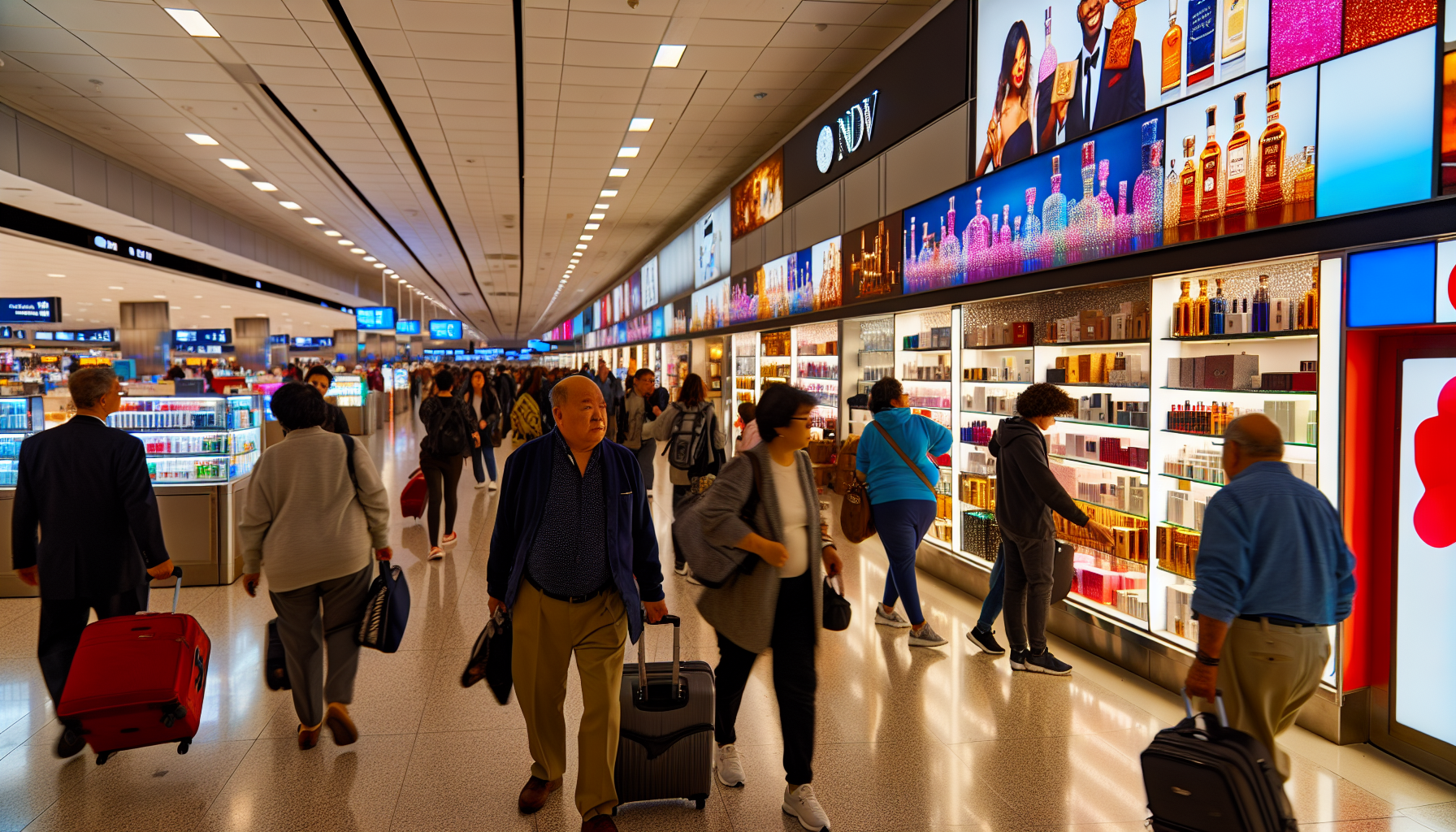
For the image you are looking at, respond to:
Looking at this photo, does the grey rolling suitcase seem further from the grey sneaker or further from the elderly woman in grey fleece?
the grey sneaker

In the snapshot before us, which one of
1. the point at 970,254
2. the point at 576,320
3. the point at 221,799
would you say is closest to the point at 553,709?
the point at 221,799

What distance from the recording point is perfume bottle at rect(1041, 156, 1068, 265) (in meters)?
5.14

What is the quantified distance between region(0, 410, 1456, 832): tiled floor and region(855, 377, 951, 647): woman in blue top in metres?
0.38

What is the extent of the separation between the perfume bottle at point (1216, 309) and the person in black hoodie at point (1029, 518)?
0.78 m

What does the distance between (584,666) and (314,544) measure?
1338 millimetres

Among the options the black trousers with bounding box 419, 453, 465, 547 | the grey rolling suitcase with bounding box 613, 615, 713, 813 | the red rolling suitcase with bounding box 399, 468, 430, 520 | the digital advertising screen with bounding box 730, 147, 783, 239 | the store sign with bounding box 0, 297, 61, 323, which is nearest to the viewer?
the grey rolling suitcase with bounding box 613, 615, 713, 813

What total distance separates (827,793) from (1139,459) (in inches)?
111

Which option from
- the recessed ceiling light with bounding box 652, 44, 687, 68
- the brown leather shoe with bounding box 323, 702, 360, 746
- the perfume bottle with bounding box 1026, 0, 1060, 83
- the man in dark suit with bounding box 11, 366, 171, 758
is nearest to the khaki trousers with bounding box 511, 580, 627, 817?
the brown leather shoe with bounding box 323, 702, 360, 746

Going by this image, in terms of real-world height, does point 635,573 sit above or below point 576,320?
below

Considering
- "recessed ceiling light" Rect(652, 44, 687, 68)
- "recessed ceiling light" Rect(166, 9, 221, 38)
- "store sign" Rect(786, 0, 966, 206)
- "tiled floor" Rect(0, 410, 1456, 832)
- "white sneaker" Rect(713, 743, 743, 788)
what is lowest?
"tiled floor" Rect(0, 410, 1456, 832)

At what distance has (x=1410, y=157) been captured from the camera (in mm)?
3082

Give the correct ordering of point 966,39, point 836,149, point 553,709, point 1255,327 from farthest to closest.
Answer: point 836,149
point 966,39
point 1255,327
point 553,709

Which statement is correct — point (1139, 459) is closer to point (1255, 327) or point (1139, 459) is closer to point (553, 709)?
point (1255, 327)

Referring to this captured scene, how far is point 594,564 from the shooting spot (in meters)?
2.86
